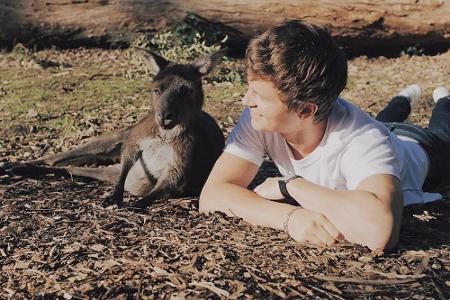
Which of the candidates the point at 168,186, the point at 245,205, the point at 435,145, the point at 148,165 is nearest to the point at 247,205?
the point at 245,205

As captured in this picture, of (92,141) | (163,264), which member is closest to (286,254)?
(163,264)

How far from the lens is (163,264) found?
A: 3.27m

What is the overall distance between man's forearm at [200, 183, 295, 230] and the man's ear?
1.55 feet

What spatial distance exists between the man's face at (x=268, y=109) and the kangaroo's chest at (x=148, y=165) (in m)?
1.42

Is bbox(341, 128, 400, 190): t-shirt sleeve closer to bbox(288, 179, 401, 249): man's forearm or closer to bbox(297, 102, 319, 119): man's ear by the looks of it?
bbox(288, 179, 401, 249): man's forearm

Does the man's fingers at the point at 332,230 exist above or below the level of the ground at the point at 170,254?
above

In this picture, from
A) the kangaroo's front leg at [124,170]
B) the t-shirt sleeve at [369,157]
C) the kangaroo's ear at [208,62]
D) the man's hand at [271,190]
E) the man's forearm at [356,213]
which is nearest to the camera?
the man's forearm at [356,213]

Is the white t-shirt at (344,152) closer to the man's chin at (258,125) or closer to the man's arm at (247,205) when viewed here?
the man's arm at (247,205)

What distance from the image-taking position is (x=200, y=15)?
8773 millimetres

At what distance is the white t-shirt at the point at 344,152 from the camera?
11.5 ft

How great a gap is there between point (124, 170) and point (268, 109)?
1.66 meters

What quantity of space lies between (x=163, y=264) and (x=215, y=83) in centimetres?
489

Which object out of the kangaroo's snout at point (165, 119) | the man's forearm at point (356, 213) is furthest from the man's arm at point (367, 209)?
the kangaroo's snout at point (165, 119)

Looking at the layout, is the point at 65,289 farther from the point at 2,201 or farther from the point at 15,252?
the point at 2,201
